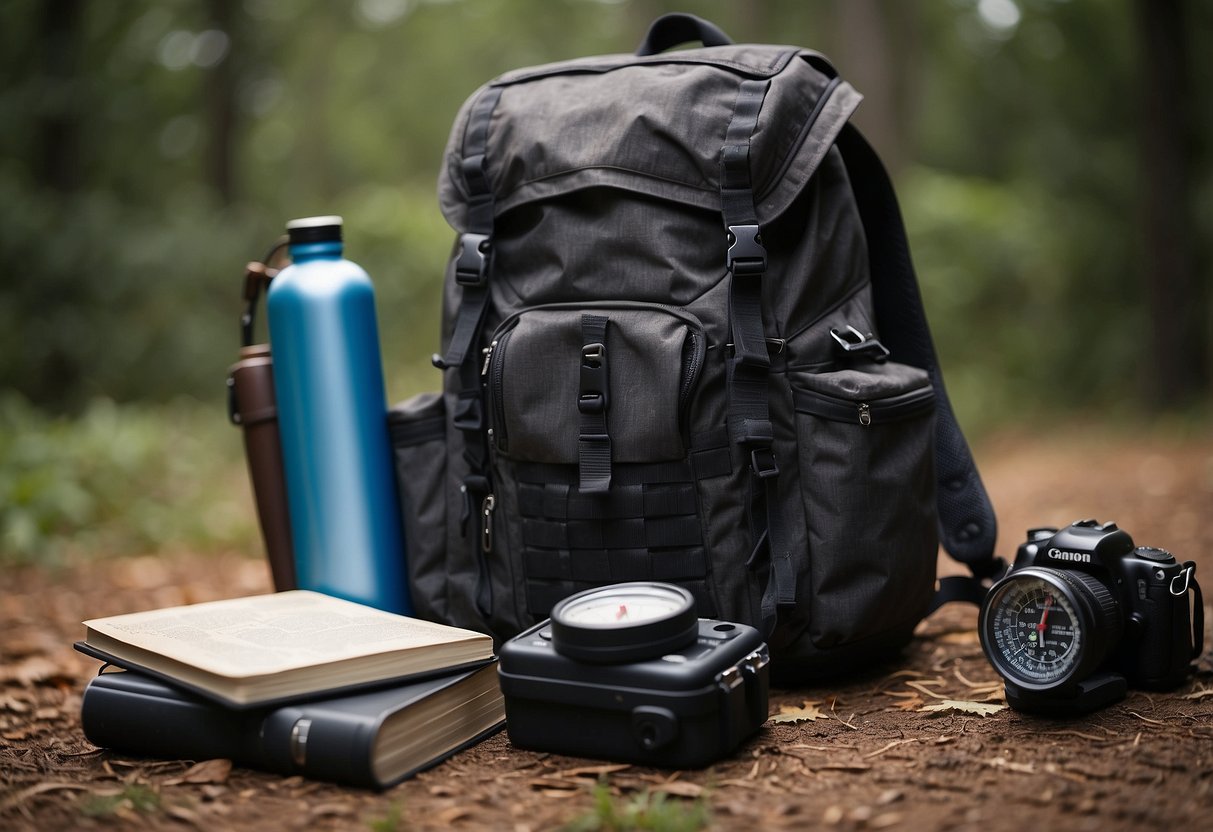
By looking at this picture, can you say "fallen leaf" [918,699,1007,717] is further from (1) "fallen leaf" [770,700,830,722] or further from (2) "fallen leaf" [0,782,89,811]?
(2) "fallen leaf" [0,782,89,811]

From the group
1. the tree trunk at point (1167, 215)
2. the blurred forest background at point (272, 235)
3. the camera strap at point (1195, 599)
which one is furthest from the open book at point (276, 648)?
the tree trunk at point (1167, 215)

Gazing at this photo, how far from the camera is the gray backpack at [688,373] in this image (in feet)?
7.39

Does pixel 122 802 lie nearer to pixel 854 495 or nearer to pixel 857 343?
pixel 854 495

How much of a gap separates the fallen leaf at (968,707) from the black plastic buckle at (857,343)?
75 cm

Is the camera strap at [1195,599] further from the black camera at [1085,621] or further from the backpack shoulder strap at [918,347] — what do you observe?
the backpack shoulder strap at [918,347]

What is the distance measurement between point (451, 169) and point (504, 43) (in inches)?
568

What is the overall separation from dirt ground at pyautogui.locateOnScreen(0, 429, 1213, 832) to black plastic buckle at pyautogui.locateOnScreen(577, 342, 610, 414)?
0.69m

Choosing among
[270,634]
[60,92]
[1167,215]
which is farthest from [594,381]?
[60,92]

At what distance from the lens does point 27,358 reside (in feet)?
23.0

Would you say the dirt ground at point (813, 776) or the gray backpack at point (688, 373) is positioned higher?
the gray backpack at point (688, 373)

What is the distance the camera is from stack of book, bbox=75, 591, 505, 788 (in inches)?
72.6

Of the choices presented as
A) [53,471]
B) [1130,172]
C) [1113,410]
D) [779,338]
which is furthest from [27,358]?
[1130,172]

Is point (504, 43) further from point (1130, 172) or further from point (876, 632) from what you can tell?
point (876, 632)

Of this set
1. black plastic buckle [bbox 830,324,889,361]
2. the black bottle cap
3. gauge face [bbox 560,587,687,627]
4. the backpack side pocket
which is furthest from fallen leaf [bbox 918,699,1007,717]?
the black bottle cap
